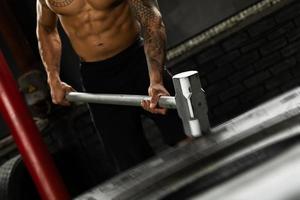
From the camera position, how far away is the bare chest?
2.17 meters

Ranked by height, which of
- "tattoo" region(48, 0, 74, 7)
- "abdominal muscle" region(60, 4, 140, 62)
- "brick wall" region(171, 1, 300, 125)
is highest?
"tattoo" region(48, 0, 74, 7)

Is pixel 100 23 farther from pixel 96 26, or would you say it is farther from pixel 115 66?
pixel 115 66

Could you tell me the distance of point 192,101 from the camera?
1.24 m

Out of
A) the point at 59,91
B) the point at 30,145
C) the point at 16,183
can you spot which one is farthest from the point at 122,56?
the point at 16,183

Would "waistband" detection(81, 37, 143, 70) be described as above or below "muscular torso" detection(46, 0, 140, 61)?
below

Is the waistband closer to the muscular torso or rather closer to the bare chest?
the muscular torso

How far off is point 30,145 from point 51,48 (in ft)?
2.03

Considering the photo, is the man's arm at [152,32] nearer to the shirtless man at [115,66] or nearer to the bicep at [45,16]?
the shirtless man at [115,66]

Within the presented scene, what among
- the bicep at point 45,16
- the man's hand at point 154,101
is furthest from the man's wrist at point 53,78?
the man's hand at point 154,101

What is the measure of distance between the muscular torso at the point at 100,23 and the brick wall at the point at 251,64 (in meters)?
1.85

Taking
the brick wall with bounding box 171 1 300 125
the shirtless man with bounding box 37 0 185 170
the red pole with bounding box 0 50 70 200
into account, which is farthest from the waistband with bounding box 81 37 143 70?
the brick wall with bounding box 171 1 300 125

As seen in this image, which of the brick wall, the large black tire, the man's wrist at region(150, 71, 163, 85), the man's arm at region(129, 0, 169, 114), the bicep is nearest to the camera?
the man's wrist at region(150, 71, 163, 85)

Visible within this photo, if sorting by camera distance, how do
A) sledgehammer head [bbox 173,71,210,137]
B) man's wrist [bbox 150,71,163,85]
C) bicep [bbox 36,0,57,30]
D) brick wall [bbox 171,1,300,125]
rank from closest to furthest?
sledgehammer head [bbox 173,71,210,137], man's wrist [bbox 150,71,163,85], bicep [bbox 36,0,57,30], brick wall [bbox 171,1,300,125]

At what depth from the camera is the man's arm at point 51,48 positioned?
95.1 inches
